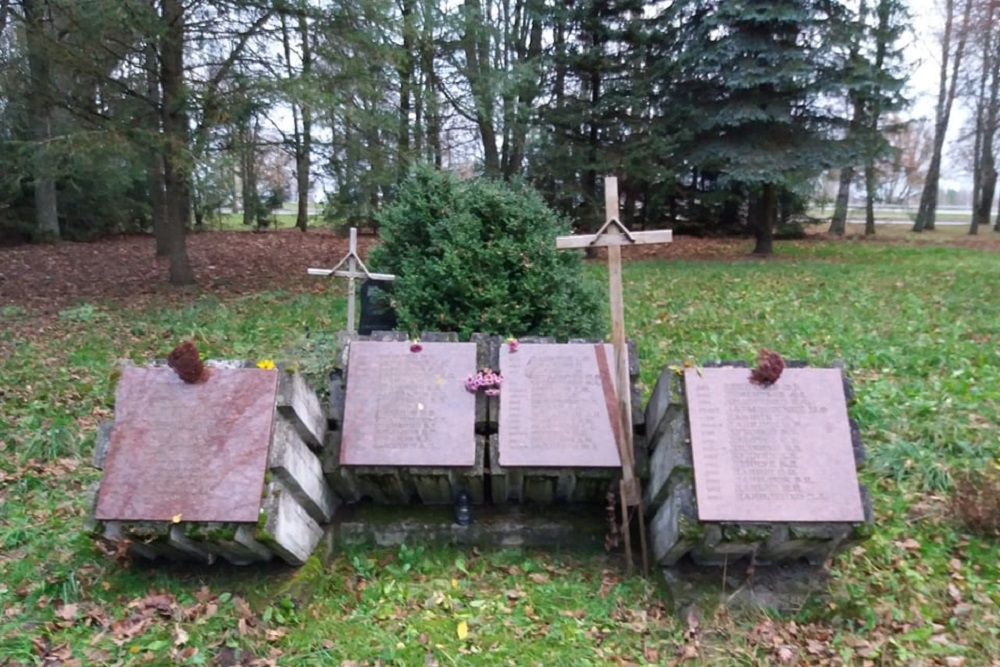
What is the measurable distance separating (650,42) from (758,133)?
3282 millimetres

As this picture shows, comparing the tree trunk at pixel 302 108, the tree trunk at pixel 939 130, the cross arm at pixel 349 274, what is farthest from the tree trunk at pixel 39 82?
the tree trunk at pixel 939 130

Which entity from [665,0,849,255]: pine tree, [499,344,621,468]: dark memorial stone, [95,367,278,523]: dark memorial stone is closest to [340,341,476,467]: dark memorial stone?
[499,344,621,468]: dark memorial stone

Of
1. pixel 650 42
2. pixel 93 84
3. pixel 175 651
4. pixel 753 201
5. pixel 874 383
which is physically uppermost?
pixel 650 42

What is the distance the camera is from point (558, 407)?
3875 mm

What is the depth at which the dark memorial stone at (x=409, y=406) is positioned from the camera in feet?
12.4

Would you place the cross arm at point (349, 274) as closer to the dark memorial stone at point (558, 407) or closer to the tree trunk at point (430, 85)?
the dark memorial stone at point (558, 407)

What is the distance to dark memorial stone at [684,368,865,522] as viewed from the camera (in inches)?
129

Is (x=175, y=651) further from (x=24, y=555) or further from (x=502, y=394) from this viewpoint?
(x=502, y=394)

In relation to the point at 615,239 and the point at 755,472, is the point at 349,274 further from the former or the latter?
the point at 755,472

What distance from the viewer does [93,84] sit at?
10852mm

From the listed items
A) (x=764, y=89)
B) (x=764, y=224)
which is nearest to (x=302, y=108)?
(x=764, y=89)

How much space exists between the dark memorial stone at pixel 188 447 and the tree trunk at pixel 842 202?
19.6m

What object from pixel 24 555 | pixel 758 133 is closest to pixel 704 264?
pixel 758 133

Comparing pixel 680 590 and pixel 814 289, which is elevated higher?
pixel 814 289
